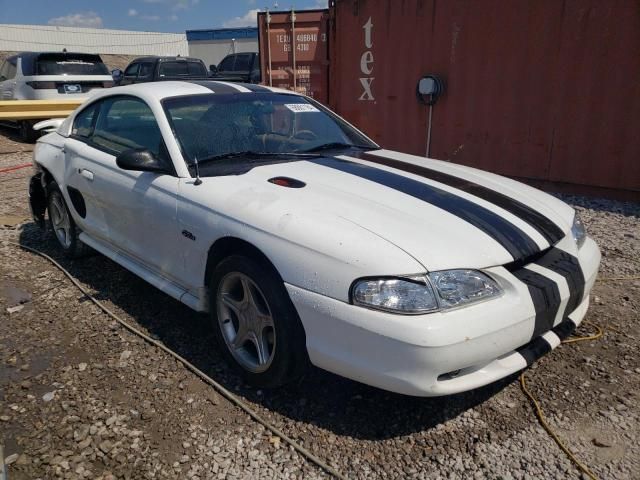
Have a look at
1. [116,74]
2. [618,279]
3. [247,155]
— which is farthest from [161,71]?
[618,279]

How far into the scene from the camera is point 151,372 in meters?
2.94

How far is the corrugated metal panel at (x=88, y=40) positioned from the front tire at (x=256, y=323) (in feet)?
144

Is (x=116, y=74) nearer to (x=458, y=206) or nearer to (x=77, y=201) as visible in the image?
(x=77, y=201)

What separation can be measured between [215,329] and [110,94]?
7.22 feet

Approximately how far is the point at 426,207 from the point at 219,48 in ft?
135

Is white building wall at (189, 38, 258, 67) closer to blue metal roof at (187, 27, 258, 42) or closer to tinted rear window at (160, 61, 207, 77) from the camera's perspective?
blue metal roof at (187, 27, 258, 42)

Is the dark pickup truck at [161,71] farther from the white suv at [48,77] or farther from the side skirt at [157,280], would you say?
the side skirt at [157,280]

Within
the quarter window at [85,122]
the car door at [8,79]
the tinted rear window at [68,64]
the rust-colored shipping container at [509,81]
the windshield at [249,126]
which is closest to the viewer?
the windshield at [249,126]

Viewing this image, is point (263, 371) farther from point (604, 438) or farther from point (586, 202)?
point (586, 202)

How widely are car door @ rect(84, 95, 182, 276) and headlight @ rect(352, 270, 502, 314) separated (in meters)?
1.37

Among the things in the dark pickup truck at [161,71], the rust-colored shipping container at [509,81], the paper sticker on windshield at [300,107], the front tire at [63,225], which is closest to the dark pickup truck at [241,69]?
the dark pickup truck at [161,71]

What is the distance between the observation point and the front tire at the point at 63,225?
449 centimetres

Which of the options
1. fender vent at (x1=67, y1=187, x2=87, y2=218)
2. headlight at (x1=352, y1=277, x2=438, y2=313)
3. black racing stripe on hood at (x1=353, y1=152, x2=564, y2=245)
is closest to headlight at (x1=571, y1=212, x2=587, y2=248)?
black racing stripe on hood at (x1=353, y1=152, x2=564, y2=245)

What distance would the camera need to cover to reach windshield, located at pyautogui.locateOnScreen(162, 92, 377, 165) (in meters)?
3.22
